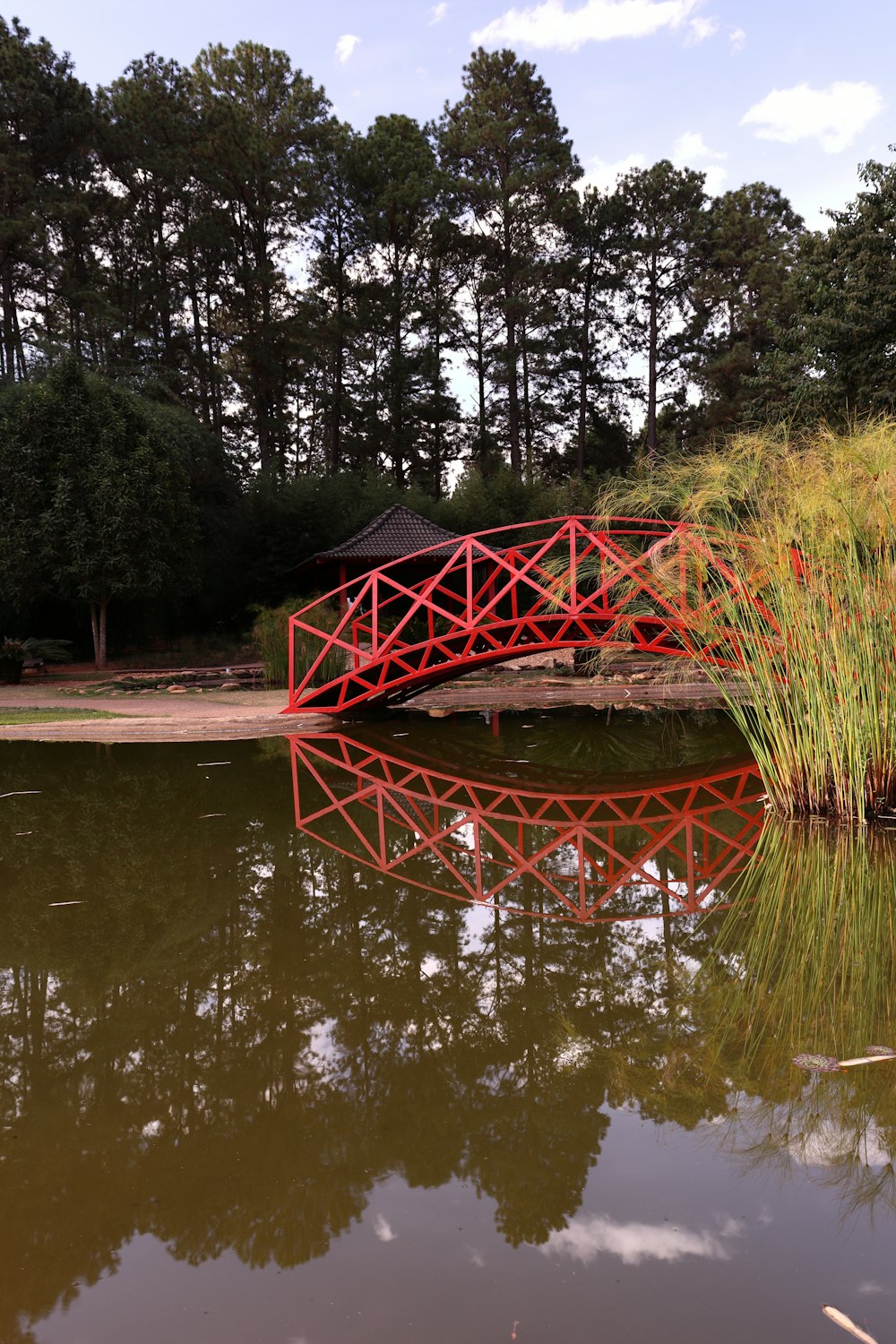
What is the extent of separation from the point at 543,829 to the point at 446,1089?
11.0 ft

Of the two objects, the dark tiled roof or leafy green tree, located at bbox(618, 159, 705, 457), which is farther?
leafy green tree, located at bbox(618, 159, 705, 457)

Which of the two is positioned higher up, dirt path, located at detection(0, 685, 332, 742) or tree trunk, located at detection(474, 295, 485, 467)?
tree trunk, located at detection(474, 295, 485, 467)

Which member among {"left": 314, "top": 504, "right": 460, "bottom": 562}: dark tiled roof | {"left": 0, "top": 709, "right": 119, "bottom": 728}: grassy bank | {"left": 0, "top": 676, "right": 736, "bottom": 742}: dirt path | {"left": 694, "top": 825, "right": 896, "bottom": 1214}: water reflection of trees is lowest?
{"left": 694, "top": 825, "right": 896, "bottom": 1214}: water reflection of trees

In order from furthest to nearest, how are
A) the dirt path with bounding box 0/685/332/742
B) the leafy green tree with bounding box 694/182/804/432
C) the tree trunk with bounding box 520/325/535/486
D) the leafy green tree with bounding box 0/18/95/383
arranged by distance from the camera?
the tree trunk with bounding box 520/325/535/486 → the leafy green tree with bounding box 694/182/804/432 → the leafy green tree with bounding box 0/18/95/383 → the dirt path with bounding box 0/685/332/742

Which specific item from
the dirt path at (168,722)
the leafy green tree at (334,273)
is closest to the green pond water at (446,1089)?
the dirt path at (168,722)

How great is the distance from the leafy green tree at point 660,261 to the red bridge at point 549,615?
1526cm

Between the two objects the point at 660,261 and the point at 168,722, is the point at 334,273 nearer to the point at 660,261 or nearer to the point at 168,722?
the point at 660,261

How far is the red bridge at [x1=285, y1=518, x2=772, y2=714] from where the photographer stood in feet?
20.9

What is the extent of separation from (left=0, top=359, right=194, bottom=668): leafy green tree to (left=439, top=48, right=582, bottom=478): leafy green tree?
13488 millimetres

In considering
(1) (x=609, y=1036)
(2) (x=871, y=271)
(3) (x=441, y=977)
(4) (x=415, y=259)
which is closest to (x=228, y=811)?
(3) (x=441, y=977)

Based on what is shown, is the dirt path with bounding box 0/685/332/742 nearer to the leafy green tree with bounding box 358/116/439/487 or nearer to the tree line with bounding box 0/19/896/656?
the tree line with bounding box 0/19/896/656

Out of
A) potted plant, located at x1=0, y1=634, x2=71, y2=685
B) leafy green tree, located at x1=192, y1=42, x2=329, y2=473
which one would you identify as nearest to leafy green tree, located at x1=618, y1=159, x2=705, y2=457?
leafy green tree, located at x1=192, y1=42, x2=329, y2=473

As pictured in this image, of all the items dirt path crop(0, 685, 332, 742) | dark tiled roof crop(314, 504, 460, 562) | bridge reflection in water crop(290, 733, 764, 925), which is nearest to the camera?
bridge reflection in water crop(290, 733, 764, 925)

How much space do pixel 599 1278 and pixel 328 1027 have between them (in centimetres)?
146
